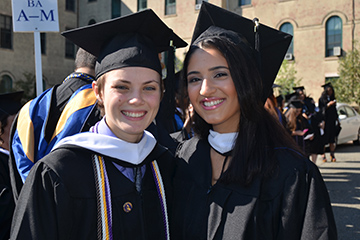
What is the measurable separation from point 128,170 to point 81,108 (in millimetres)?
1080

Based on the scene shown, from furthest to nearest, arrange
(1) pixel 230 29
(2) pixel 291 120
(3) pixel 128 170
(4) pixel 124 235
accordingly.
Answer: (2) pixel 291 120 < (1) pixel 230 29 < (3) pixel 128 170 < (4) pixel 124 235

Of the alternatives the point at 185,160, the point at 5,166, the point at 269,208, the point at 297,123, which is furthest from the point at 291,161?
the point at 297,123

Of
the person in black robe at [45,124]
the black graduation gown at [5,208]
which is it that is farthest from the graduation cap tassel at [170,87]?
the black graduation gown at [5,208]

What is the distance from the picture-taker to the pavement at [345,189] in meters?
5.40

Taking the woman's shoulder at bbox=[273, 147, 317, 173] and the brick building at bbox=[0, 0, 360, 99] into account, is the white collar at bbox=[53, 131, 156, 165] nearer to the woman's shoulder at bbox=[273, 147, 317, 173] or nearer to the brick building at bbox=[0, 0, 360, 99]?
the woman's shoulder at bbox=[273, 147, 317, 173]

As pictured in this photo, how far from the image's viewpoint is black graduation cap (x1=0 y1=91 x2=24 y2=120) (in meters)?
3.80

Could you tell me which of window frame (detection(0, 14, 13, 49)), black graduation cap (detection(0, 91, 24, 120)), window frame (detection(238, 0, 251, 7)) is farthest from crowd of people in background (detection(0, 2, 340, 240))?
window frame (detection(0, 14, 13, 49))

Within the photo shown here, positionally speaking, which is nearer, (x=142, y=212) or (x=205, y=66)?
(x=142, y=212)

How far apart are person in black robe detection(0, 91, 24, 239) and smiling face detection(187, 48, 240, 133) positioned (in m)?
1.86

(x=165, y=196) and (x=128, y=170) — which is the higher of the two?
(x=128, y=170)

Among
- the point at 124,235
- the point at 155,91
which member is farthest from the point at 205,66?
the point at 124,235

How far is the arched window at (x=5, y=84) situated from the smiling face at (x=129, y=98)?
21.4 m

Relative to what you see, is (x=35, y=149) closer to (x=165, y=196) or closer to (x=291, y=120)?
(x=165, y=196)

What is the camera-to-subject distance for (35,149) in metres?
2.93
